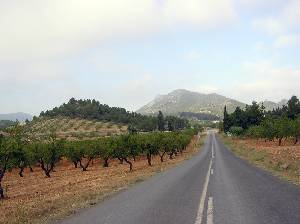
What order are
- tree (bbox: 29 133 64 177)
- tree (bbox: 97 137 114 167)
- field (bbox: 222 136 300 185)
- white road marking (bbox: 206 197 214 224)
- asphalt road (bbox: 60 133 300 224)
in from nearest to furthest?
white road marking (bbox: 206 197 214 224)
asphalt road (bbox: 60 133 300 224)
field (bbox: 222 136 300 185)
tree (bbox: 29 133 64 177)
tree (bbox: 97 137 114 167)

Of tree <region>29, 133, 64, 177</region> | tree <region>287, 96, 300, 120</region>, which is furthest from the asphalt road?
tree <region>287, 96, 300, 120</region>

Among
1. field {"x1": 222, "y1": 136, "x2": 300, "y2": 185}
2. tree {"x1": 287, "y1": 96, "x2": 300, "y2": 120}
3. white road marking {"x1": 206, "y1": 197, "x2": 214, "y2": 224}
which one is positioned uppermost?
tree {"x1": 287, "y1": 96, "x2": 300, "y2": 120}

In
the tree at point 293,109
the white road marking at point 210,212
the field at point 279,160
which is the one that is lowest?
the field at point 279,160

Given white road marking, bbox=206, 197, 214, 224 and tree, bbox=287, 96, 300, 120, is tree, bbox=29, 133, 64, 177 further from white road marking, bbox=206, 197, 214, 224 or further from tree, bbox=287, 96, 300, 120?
tree, bbox=287, 96, 300, 120

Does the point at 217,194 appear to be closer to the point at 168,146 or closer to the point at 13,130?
the point at 13,130

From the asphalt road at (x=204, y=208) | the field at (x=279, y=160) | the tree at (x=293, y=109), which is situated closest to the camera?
the asphalt road at (x=204, y=208)

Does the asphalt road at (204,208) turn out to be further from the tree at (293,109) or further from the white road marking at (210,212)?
the tree at (293,109)

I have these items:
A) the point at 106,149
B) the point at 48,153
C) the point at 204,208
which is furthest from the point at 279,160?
the point at 48,153

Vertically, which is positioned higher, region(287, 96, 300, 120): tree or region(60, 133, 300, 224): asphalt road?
region(287, 96, 300, 120): tree

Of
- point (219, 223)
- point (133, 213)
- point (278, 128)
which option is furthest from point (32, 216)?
point (278, 128)

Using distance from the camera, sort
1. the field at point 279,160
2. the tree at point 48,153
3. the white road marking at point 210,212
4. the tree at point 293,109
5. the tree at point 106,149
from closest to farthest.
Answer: the white road marking at point 210,212
the field at point 279,160
the tree at point 48,153
the tree at point 106,149
the tree at point 293,109

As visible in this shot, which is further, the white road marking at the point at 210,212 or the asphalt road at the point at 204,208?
the asphalt road at the point at 204,208

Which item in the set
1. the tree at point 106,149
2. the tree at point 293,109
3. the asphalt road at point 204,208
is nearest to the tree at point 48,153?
the tree at point 106,149

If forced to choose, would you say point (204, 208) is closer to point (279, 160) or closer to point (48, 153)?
point (279, 160)
